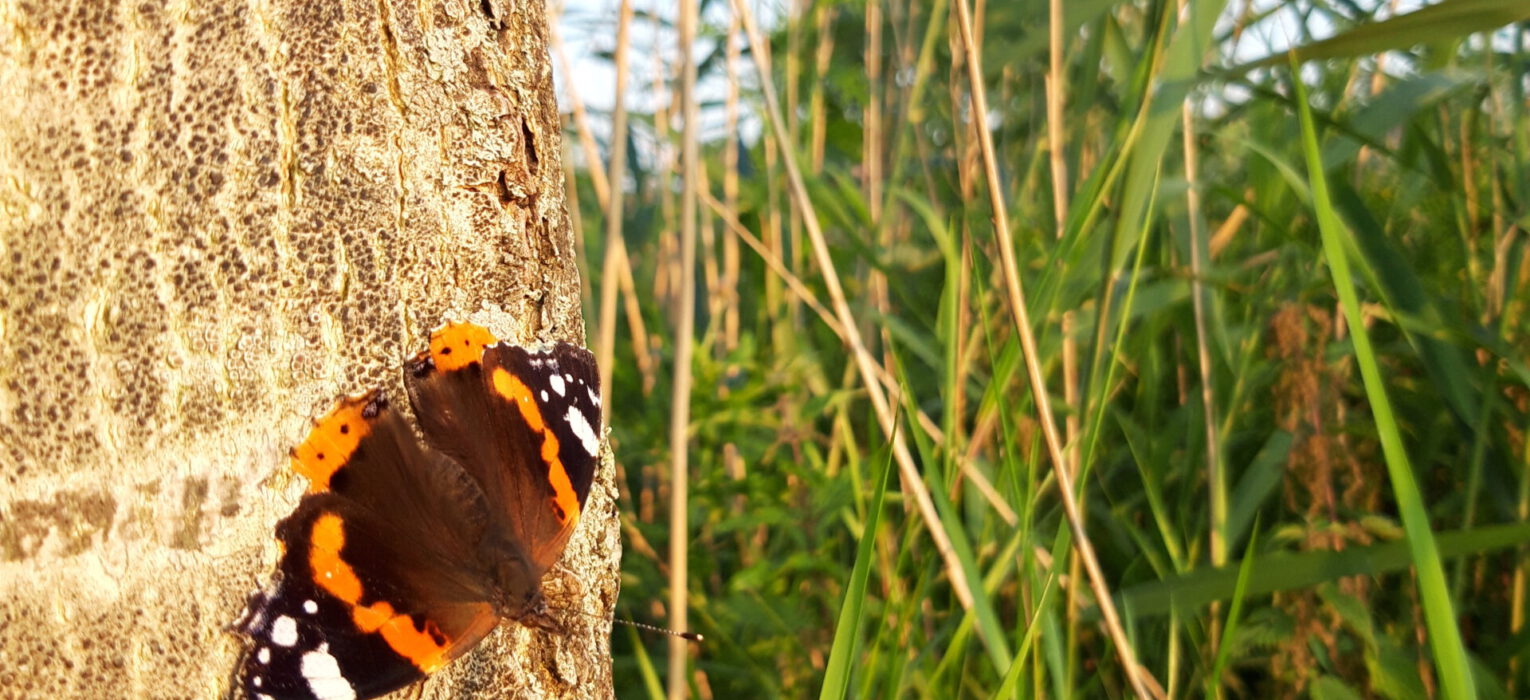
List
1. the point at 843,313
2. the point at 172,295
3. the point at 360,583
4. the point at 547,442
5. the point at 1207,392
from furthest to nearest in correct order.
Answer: the point at 1207,392
the point at 843,313
the point at 547,442
the point at 360,583
the point at 172,295

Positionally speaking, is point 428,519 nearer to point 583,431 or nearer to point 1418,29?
point 583,431

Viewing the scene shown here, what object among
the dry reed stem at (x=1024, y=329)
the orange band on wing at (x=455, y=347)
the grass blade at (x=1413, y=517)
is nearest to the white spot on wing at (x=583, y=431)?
the orange band on wing at (x=455, y=347)

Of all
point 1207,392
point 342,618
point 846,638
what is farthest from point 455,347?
point 1207,392

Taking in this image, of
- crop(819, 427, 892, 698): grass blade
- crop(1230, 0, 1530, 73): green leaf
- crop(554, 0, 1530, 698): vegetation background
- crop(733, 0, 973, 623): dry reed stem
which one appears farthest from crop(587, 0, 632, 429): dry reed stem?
crop(1230, 0, 1530, 73): green leaf

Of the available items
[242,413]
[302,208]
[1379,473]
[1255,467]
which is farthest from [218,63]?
[1379,473]

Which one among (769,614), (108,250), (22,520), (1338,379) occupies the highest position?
(108,250)

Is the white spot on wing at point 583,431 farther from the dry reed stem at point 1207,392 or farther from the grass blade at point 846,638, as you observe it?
the dry reed stem at point 1207,392

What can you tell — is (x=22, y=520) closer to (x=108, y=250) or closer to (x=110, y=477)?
(x=110, y=477)
